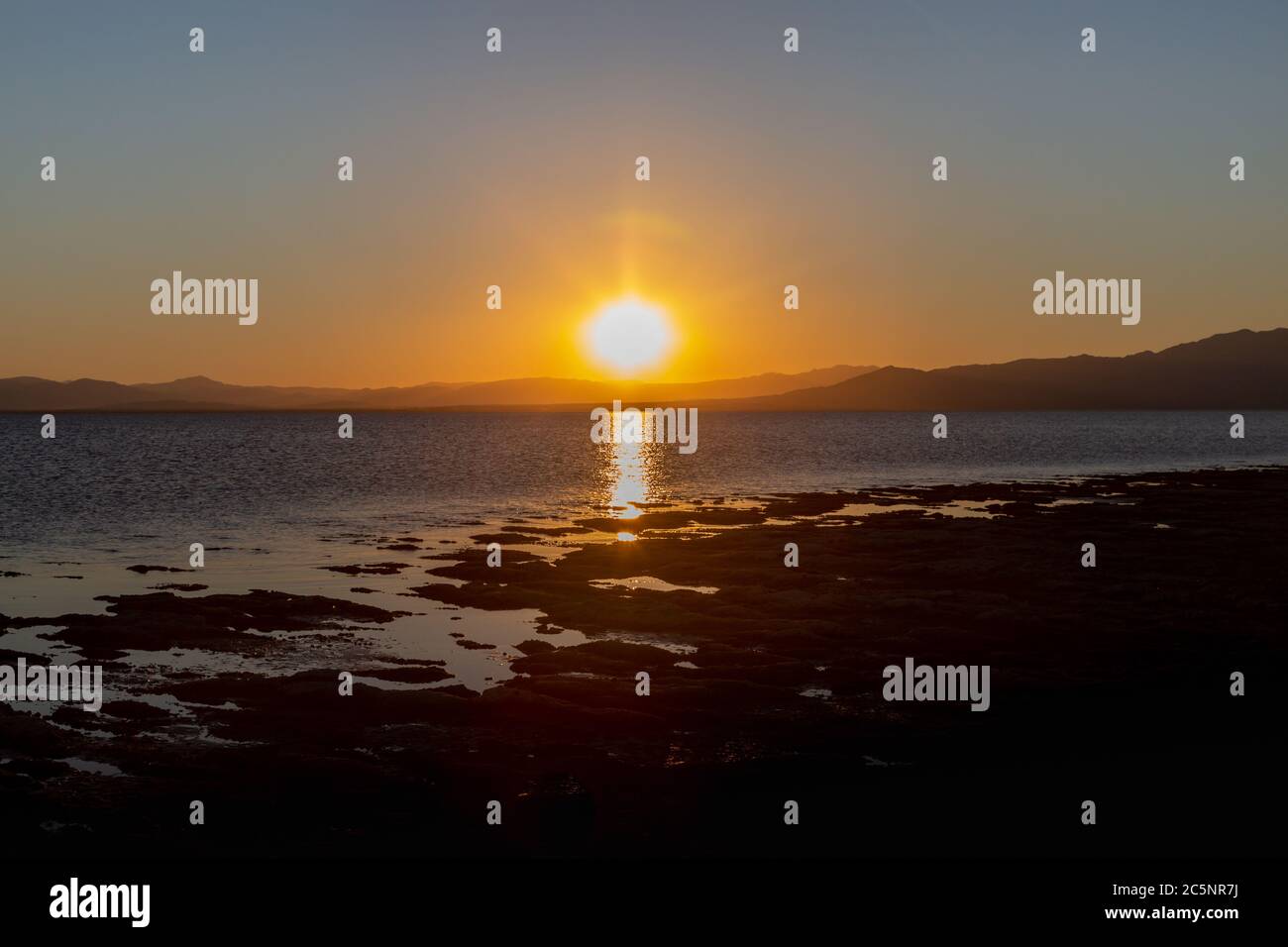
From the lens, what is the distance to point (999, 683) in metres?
20.6

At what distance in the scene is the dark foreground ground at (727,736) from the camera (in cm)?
1411

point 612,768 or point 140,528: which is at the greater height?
point 140,528

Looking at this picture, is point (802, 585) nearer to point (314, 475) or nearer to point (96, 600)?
point (96, 600)

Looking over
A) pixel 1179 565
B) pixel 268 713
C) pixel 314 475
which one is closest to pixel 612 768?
pixel 268 713

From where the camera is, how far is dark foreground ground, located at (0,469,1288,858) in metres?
14.1

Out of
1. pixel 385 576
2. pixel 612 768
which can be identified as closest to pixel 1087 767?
pixel 612 768

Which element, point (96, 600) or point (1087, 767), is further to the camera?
point (96, 600)

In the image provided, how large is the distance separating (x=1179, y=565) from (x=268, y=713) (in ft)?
91.9

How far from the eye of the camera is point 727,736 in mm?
17938

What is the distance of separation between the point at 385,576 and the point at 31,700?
1522 centimetres
